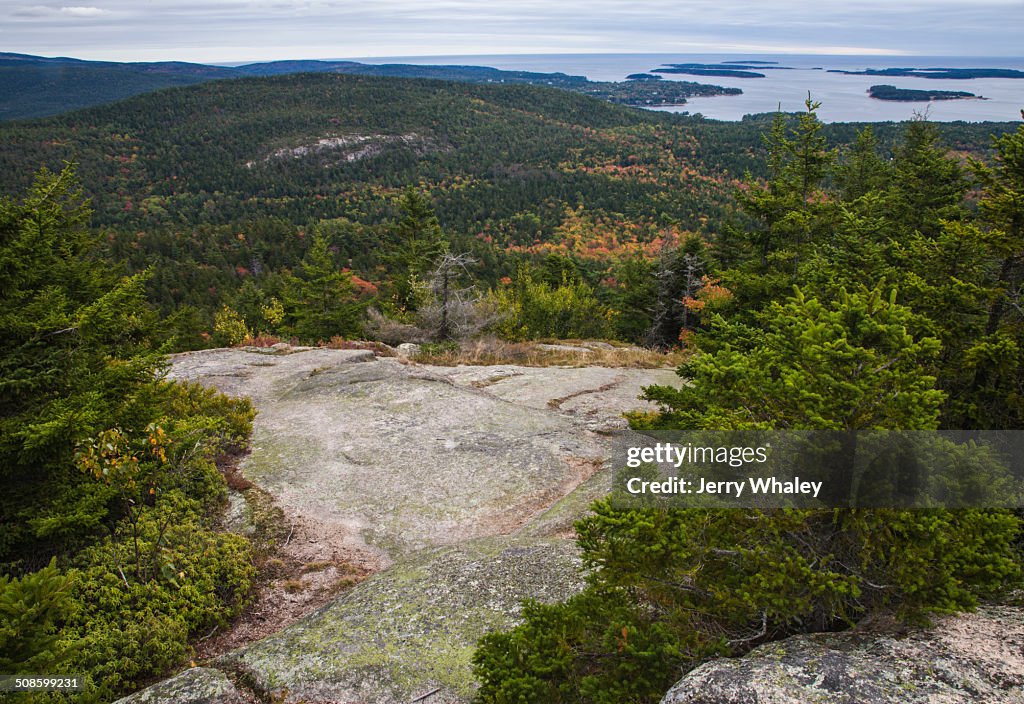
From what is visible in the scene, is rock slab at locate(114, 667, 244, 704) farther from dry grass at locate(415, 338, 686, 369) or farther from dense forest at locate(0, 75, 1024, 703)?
dry grass at locate(415, 338, 686, 369)

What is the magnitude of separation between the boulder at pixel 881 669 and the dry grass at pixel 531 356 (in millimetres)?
15831

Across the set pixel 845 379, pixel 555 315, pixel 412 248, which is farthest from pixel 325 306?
pixel 845 379

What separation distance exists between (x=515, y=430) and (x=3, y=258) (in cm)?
948

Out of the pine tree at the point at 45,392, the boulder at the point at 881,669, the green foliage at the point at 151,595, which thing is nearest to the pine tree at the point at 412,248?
the pine tree at the point at 45,392

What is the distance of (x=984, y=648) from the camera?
3.83 m

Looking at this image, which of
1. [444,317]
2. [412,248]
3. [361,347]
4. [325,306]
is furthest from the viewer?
[412,248]

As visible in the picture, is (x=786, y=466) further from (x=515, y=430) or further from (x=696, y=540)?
(x=515, y=430)

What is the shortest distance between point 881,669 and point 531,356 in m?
18.9

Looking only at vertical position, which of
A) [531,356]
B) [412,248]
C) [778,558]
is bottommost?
[531,356]

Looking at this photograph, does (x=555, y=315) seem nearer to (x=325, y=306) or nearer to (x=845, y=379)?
(x=325, y=306)

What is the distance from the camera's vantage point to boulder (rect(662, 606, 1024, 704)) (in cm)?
349

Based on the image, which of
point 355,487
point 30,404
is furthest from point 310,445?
point 30,404

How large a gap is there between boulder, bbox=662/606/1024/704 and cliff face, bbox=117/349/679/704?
2.87 metres

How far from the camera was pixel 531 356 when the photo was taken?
2245cm
